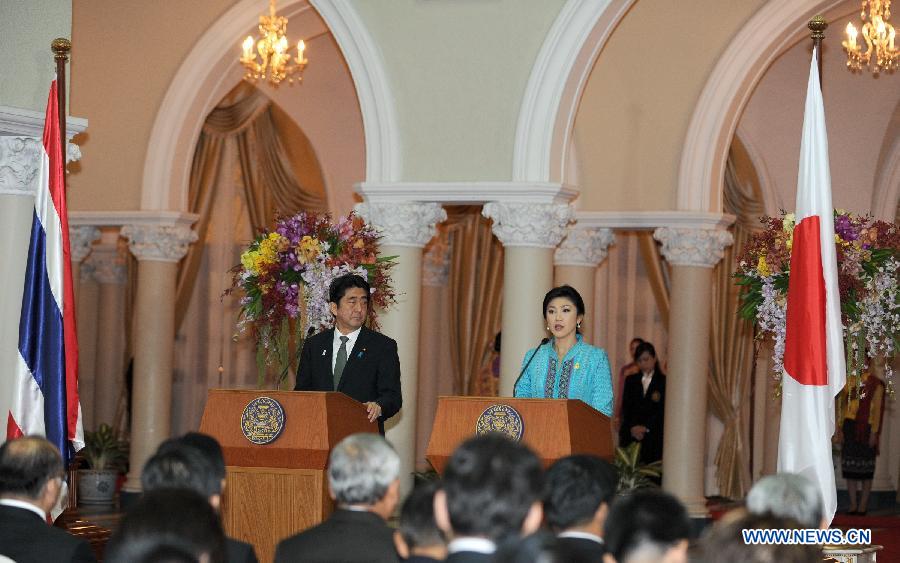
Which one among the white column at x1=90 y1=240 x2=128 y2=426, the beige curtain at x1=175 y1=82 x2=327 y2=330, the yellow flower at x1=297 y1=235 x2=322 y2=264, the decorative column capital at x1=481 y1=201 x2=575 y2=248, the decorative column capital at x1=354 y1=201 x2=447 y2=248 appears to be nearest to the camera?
the yellow flower at x1=297 y1=235 x2=322 y2=264

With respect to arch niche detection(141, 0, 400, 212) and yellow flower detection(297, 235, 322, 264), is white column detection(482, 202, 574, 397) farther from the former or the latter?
arch niche detection(141, 0, 400, 212)

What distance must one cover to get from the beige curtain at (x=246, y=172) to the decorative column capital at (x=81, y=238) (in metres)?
2.88

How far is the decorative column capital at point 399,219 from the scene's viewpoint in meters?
10.2

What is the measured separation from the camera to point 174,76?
1245cm

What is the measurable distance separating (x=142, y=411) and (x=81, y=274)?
3.96 metres

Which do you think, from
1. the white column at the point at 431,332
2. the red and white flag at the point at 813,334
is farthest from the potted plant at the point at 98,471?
the red and white flag at the point at 813,334

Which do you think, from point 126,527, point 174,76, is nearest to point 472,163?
point 174,76

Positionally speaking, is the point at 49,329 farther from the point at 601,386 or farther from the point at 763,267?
the point at 763,267

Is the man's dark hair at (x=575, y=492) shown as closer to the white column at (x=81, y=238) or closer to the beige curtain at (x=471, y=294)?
the white column at (x=81, y=238)

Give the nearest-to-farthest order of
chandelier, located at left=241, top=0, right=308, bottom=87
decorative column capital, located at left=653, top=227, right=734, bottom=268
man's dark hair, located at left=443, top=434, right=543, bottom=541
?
man's dark hair, located at left=443, top=434, right=543, bottom=541 < chandelier, located at left=241, top=0, right=308, bottom=87 < decorative column capital, located at left=653, top=227, right=734, bottom=268

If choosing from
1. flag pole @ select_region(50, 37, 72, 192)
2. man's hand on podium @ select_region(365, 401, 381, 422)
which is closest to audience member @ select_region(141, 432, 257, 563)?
man's hand on podium @ select_region(365, 401, 381, 422)

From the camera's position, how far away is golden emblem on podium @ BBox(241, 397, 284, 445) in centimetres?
638

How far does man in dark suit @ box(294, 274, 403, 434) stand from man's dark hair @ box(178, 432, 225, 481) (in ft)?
8.91

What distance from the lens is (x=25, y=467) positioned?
411cm
